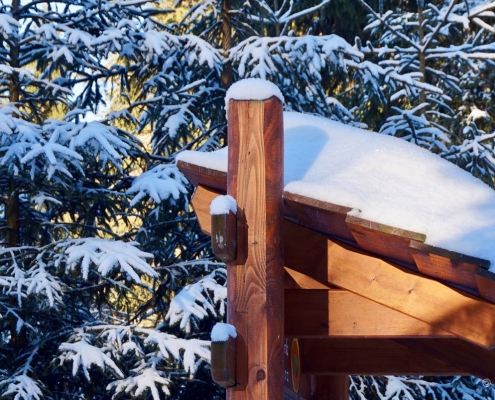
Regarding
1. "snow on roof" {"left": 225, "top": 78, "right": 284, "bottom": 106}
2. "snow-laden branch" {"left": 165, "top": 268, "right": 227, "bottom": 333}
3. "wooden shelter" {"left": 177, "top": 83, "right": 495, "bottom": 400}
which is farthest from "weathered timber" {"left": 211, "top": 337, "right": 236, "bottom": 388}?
"snow-laden branch" {"left": 165, "top": 268, "right": 227, "bottom": 333}

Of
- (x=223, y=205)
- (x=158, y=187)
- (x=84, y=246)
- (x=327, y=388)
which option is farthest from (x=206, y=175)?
(x=158, y=187)

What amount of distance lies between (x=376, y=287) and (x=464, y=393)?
596cm

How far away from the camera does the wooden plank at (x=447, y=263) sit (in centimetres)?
196

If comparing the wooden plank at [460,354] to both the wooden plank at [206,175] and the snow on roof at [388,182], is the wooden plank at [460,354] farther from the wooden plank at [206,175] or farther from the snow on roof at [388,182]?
the wooden plank at [206,175]

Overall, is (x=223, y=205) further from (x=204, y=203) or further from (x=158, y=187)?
(x=158, y=187)

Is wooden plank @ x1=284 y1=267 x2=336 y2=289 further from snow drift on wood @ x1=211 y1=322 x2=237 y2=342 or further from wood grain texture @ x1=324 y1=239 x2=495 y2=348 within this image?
snow drift on wood @ x1=211 y1=322 x2=237 y2=342

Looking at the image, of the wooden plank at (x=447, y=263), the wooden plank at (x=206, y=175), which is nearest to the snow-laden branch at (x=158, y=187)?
the wooden plank at (x=206, y=175)

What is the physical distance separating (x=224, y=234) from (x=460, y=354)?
1.35m

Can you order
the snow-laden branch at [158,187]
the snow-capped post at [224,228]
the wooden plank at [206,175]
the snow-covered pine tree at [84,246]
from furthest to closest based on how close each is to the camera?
the snow-laden branch at [158,187], the snow-covered pine tree at [84,246], the wooden plank at [206,175], the snow-capped post at [224,228]

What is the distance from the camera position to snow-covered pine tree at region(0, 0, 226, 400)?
16.8 feet

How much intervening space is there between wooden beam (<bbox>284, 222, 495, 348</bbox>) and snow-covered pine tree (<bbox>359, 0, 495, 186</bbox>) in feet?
17.5

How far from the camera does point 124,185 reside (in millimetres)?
7156

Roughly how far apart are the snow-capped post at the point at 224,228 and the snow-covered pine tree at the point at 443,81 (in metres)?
5.55

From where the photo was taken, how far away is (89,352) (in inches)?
196
